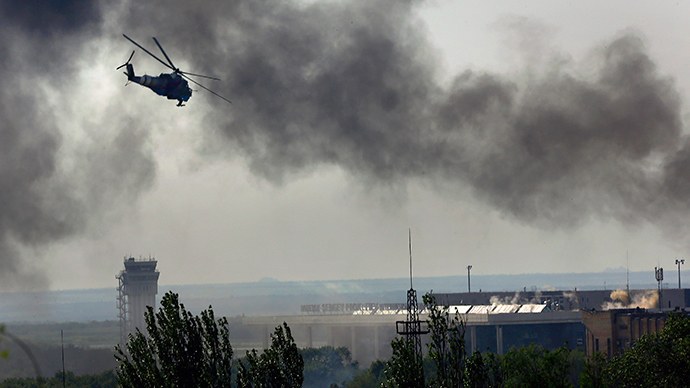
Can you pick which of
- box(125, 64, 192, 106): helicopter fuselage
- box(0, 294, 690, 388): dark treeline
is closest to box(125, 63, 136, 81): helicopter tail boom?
box(125, 64, 192, 106): helicopter fuselage

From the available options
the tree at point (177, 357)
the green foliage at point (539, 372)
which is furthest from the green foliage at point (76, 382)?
the green foliage at point (539, 372)

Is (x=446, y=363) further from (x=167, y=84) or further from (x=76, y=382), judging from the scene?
(x=76, y=382)

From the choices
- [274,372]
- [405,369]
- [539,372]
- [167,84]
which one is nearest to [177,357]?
[274,372]

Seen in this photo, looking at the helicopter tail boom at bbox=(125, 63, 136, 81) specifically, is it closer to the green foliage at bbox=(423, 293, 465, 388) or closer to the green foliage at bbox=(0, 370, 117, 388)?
the green foliage at bbox=(423, 293, 465, 388)

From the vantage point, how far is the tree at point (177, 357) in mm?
48625

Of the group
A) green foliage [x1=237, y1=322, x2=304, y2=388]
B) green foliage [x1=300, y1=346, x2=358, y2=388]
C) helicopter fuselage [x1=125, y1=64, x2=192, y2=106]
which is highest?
helicopter fuselage [x1=125, y1=64, x2=192, y2=106]

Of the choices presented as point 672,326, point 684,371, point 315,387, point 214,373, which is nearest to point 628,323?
point 672,326

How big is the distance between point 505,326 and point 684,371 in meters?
126

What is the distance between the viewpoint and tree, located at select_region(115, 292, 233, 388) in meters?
48.6

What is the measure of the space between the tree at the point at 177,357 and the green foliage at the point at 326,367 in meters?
118

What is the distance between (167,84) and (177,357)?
31.9m

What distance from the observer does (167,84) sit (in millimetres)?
73250

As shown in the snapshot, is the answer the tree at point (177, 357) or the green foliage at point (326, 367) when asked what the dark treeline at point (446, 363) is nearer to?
the tree at point (177, 357)

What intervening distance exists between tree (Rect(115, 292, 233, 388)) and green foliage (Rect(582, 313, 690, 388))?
23319 millimetres
